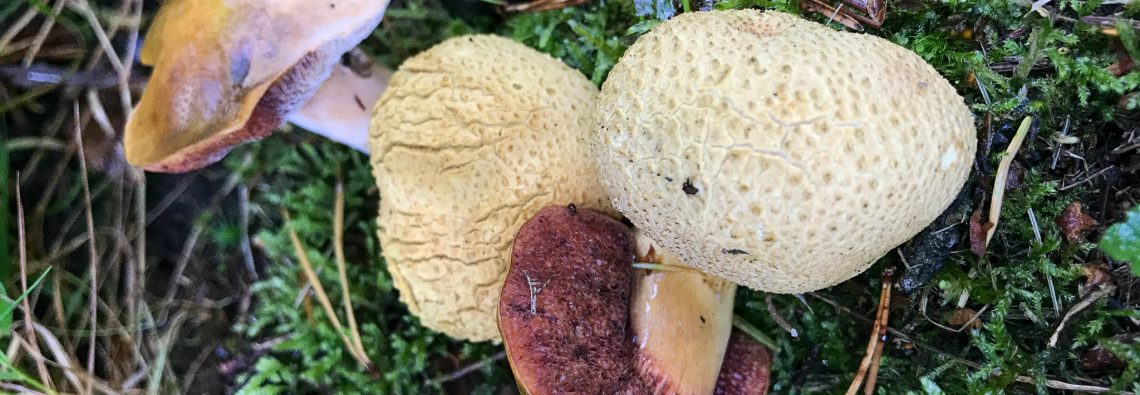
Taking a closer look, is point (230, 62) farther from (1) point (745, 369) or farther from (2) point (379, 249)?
(1) point (745, 369)

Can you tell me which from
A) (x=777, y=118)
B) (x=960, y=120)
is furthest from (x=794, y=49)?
(x=960, y=120)

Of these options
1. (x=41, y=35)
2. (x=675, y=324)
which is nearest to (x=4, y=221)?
(x=41, y=35)

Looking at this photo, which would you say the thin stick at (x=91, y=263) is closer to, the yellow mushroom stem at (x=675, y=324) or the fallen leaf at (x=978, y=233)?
the yellow mushroom stem at (x=675, y=324)

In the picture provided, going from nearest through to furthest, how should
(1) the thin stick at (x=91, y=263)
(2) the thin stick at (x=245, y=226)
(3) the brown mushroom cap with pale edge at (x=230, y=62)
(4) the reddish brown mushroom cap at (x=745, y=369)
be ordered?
(3) the brown mushroom cap with pale edge at (x=230, y=62)
(4) the reddish brown mushroom cap at (x=745, y=369)
(1) the thin stick at (x=91, y=263)
(2) the thin stick at (x=245, y=226)

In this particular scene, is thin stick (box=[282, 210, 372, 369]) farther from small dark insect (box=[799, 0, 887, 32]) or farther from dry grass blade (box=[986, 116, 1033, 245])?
dry grass blade (box=[986, 116, 1033, 245])

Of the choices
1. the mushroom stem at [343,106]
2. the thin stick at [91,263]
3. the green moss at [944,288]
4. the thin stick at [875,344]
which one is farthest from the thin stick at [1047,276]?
the thin stick at [91,263]

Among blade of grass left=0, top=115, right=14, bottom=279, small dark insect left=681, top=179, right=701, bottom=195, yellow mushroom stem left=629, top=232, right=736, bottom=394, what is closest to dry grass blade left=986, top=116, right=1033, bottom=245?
yellow mushroom stem left=629, top=232, right=736, bottom=394

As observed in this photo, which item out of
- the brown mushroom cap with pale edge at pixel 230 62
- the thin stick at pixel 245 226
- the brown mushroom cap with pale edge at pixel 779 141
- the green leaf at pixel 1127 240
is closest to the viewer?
the brown mushroom cap with pale edge at pixel 779 141
